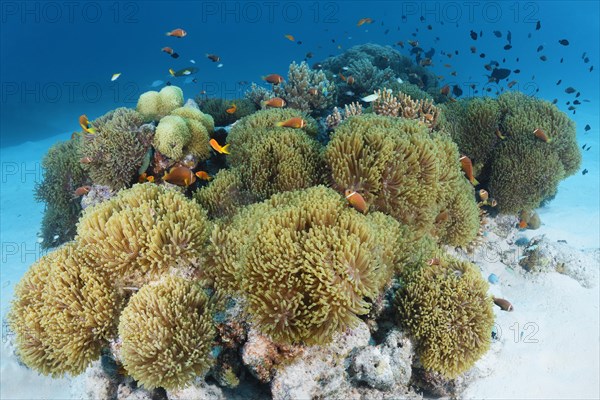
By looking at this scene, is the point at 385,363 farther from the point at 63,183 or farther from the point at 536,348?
the point at 63,183

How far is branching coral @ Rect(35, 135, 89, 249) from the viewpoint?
21.2 ft

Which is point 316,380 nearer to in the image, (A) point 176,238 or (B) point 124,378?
(A) point 176,238

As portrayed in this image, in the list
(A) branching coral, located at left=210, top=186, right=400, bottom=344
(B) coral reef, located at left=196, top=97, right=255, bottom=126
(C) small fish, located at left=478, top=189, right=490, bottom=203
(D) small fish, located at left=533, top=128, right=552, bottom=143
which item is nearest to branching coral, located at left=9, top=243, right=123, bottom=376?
(A) branching coral, located at left=210, top=186, right=400, bottom=344

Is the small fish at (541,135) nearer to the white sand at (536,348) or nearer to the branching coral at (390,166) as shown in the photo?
the white sand at (536,348)

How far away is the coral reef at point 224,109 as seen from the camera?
25.3 ft

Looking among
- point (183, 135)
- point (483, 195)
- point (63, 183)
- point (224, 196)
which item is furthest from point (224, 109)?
point (483, 195)

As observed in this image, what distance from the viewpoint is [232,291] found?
317cm

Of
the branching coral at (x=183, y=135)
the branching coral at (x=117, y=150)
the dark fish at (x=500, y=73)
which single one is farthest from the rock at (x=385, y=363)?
the dark fish at (x=500, y=73)

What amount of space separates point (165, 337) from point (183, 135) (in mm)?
3250

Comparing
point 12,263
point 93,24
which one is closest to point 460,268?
point 12,263

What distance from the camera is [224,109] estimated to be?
7.82m

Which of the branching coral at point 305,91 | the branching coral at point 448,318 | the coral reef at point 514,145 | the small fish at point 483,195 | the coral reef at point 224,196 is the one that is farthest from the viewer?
the branching coral at point 305,91

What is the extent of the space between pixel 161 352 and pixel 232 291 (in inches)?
28.9

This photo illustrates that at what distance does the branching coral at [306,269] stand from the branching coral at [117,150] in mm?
3159
